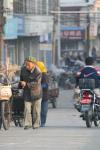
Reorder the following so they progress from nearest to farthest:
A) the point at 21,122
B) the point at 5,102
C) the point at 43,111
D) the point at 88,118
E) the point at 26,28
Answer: the point at 5,102 < the point at 88,118 < the point at 21,122 < the point at 43,111 < the point at 26,28

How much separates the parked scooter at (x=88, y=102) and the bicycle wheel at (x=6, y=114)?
70.0 inches

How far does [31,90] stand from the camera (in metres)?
17.4

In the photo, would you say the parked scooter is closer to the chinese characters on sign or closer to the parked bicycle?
the parked bicycle

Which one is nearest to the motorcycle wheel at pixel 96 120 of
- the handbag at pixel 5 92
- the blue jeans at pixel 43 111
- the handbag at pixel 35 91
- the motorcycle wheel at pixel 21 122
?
the blue jeans at pixel 43 111

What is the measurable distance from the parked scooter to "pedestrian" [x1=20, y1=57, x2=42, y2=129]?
3.57 ft

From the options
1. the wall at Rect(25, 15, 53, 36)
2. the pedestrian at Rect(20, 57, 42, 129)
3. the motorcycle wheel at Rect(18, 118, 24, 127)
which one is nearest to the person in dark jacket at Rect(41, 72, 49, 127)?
the motorcycle wheel at Rect(18, 118, 24, 127)

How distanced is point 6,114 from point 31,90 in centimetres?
79

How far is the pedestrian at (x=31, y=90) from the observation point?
56.9 feet

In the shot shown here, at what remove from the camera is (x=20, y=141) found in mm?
13945

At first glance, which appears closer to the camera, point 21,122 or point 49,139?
point 49,139

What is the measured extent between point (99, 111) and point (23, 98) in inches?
74.3

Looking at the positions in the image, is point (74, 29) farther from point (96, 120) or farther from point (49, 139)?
point (49, 139)

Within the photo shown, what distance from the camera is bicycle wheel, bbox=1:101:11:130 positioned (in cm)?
1694

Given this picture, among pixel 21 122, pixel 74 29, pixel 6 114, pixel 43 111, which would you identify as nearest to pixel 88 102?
pixel 43 111
